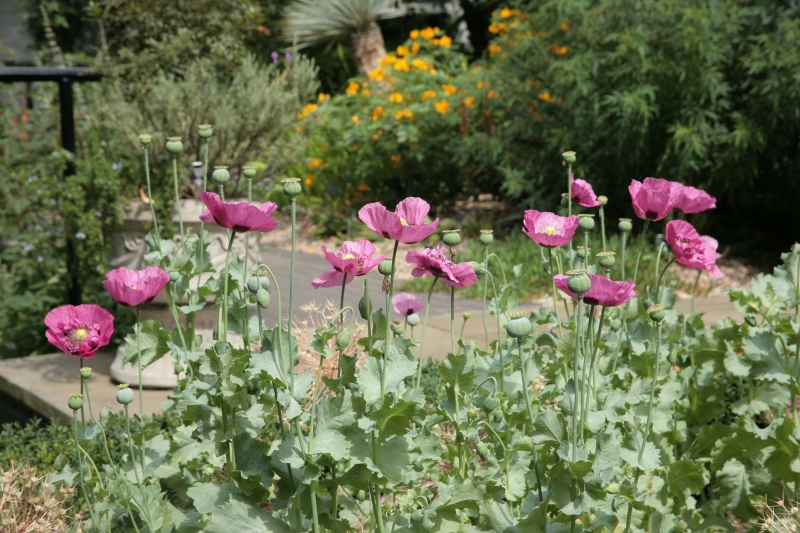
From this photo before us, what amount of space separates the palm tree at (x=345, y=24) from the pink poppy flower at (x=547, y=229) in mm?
9147

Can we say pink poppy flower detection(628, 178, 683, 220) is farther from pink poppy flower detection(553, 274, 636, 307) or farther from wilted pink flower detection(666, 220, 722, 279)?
pink poppy flower detection(553, 274, 636, 307)

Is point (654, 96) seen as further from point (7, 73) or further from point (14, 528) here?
point (14, 528)

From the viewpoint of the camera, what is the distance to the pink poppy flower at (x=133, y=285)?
1585 mm

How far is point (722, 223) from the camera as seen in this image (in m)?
7.21

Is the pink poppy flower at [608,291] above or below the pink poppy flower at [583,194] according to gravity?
above

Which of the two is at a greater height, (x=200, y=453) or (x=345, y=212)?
(x=200, y=453)

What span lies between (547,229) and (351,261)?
402 millimetres

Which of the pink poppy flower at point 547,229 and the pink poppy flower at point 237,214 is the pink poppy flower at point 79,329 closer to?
the pink poppy flower at point 237,214

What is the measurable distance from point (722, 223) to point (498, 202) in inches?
84.8

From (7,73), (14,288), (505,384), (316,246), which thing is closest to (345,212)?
(316,246)

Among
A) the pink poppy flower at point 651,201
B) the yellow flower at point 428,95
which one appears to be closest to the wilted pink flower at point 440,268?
the pink poppy flower at point 651,201

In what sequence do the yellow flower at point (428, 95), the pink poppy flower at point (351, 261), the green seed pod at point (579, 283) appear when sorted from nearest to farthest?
the green seed pod at point (579, 283), the pink poppy flower at point (351, 261), the yellow flower at point (428, 95)

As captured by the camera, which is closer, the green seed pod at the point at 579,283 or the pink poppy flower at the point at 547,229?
the green seed pod at the point at 579,283

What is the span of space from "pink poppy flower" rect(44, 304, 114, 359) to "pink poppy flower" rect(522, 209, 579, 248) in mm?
852
